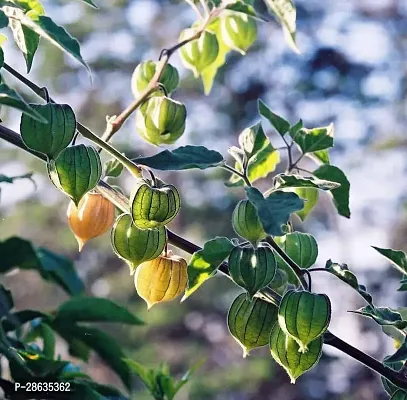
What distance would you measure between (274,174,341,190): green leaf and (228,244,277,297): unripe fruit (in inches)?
1.7

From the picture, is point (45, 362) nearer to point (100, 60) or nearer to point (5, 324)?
point (5, 324)

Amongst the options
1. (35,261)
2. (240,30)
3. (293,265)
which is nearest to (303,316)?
(293,265)

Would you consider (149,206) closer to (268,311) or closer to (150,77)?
(268,311)

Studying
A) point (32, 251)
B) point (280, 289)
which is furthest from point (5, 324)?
point (280, 289)

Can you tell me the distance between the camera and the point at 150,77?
0.74 metres

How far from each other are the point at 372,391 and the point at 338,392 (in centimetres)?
62

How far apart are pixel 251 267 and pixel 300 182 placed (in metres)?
0.06

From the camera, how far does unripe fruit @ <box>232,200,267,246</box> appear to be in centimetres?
51

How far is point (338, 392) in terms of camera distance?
732cm

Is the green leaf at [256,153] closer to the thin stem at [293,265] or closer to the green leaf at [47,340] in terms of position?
the thin stem at [293,265]

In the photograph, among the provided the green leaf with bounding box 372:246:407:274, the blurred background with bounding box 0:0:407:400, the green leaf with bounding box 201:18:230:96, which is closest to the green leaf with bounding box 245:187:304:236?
the green leaf with bounding box 372:246:407:274

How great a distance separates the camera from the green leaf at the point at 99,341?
33.7 inches

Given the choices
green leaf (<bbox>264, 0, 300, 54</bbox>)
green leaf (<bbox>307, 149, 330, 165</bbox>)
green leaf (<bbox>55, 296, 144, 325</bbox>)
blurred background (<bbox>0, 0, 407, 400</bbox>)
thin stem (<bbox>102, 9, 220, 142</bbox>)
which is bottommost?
blurred background (<bbox>0, 0, 407, 400</bbox>)

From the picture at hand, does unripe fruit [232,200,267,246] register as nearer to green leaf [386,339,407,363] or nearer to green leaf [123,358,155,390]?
green leaf [386,339,407,363]
